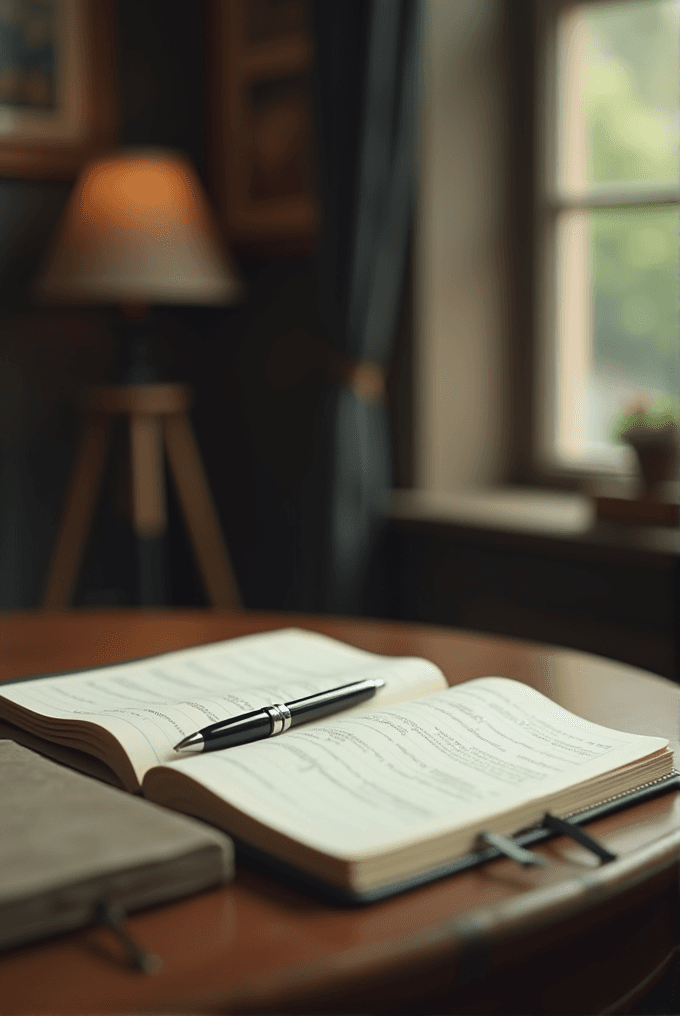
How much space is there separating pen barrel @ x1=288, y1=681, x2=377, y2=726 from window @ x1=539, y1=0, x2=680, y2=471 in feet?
5.50

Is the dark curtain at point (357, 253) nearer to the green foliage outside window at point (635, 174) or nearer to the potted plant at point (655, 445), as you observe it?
the green foliage outside window at point (635, 174)

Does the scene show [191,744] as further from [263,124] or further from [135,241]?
[263,124]

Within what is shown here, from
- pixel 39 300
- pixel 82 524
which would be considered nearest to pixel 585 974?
pixel 82 524

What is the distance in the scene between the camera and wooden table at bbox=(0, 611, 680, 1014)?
613 millimetres

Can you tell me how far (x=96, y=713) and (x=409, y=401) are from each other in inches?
76.4

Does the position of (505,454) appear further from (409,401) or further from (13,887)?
(13,887)

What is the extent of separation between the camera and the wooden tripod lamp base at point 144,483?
297 cm

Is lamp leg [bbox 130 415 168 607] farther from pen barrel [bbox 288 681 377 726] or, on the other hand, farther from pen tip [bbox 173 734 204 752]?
pen tip [bbox 173 734 204 752]

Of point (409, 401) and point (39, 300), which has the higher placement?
point (39, 300)

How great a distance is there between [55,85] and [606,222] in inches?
60.5

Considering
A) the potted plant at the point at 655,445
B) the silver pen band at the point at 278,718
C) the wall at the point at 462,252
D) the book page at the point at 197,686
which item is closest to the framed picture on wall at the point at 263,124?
the wall at the point at 462,252

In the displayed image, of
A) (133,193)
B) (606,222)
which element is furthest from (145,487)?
(606,222)

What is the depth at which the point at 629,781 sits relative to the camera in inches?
33.9

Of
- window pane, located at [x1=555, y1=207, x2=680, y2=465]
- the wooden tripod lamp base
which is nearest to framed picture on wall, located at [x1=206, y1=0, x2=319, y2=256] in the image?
the wooden tripod lamp base
